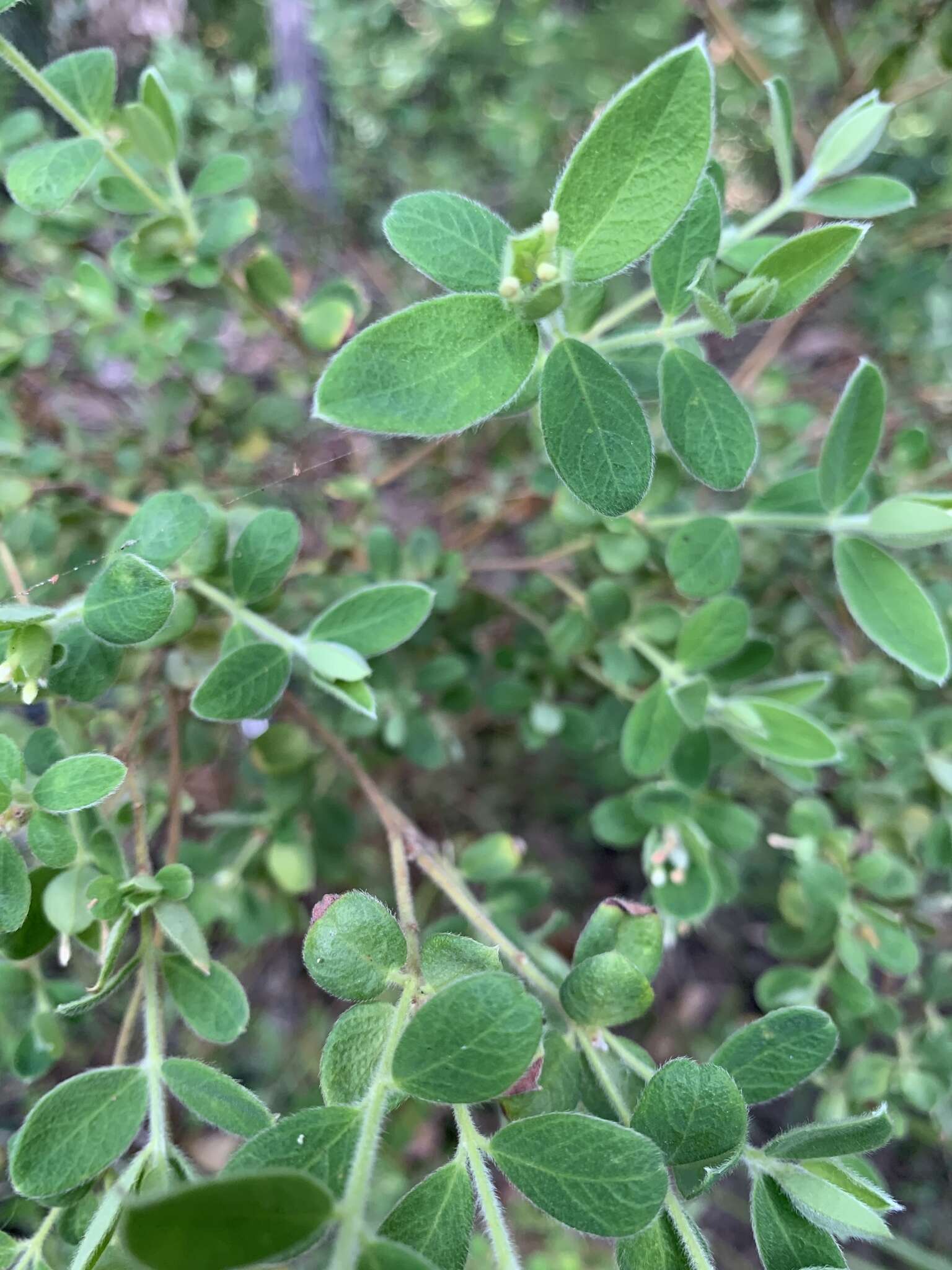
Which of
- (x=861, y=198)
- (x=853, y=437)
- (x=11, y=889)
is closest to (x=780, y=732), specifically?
(x=853, y=437)

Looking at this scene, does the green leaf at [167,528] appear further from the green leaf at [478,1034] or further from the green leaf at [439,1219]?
the green leaf at [439,1219]

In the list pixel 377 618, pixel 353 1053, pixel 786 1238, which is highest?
pixel 377 618

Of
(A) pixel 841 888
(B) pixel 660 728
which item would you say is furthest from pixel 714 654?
(A) pixel 841 888

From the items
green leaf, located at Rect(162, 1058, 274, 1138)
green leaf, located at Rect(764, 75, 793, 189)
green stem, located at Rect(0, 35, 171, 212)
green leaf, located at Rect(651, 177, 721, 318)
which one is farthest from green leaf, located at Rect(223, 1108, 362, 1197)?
green leaf, located at Rect(764, 75, 793, 189)

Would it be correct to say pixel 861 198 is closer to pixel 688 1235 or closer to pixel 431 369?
pixel 431 369

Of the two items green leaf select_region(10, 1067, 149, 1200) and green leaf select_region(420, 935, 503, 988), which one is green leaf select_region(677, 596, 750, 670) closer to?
green leaf select_region(420, 935, 503, 988)

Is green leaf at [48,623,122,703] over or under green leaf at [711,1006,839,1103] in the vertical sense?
over

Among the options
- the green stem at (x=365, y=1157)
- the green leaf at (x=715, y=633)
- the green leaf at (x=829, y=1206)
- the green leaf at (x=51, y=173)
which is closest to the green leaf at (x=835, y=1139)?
the green leaf at (x=829, y=1206)

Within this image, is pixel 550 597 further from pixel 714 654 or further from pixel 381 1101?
pixel 381 1101
